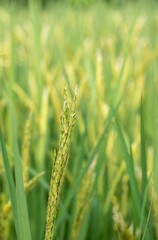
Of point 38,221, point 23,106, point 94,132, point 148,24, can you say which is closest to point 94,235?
point 38,221

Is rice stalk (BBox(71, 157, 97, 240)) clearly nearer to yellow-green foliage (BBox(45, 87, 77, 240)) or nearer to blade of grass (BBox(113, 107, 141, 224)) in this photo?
blade of grass (BBox(113, 107, 141, 224))

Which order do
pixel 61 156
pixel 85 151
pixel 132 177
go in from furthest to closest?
pixel 85 151
pixel 132 177
pixel 61 156

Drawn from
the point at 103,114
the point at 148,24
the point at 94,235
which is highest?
the point at 148,24

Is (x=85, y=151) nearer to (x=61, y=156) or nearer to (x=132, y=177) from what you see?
(x=132, y=177)

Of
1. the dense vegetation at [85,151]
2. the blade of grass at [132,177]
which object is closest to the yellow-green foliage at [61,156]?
the dense vegetation at [85,151]

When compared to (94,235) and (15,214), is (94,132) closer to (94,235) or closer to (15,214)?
(94,235)

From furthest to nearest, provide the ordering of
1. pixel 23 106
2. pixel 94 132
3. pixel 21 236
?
pixel 23 106 < pixel 94 132 < pixel 21 236

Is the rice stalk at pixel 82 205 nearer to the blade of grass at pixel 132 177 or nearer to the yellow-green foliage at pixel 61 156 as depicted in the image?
the blade of grass at pixel 132 177

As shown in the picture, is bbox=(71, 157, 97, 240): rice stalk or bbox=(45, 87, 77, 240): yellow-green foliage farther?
bbox=(71, 157, 97, 240): rice stalk

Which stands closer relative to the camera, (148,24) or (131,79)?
(131,79)

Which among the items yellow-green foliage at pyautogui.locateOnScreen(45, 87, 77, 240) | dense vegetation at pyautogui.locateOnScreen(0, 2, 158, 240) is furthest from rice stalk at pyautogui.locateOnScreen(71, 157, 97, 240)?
yellow-green foliage at pyautogui.locateOnScreen(45, 87, 77, 240)

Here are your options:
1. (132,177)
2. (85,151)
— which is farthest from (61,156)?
(85,151)
